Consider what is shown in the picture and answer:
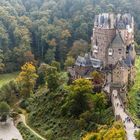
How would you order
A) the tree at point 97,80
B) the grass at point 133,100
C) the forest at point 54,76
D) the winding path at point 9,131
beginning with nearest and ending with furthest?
the grass at point 133,100, the forest at point 54,76, the winding path at point 9,131, the tree at point 97,80

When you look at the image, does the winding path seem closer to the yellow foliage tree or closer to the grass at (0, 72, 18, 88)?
the yellow foliage tree

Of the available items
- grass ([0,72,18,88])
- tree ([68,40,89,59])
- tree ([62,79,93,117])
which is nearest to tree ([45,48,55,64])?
tree ([68,40,89,59])

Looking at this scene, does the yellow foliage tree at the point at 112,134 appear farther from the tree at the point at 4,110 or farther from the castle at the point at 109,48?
the tree at the point at 4,110

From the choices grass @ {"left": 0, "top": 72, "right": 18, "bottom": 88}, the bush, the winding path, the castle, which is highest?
the castle

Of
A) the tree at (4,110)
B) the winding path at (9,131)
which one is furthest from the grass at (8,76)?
the tree at (4,110)

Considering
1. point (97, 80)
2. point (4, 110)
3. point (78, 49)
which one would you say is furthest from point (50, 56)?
point (97, 80)

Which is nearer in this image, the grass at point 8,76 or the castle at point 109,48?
the castle at point 109,48
